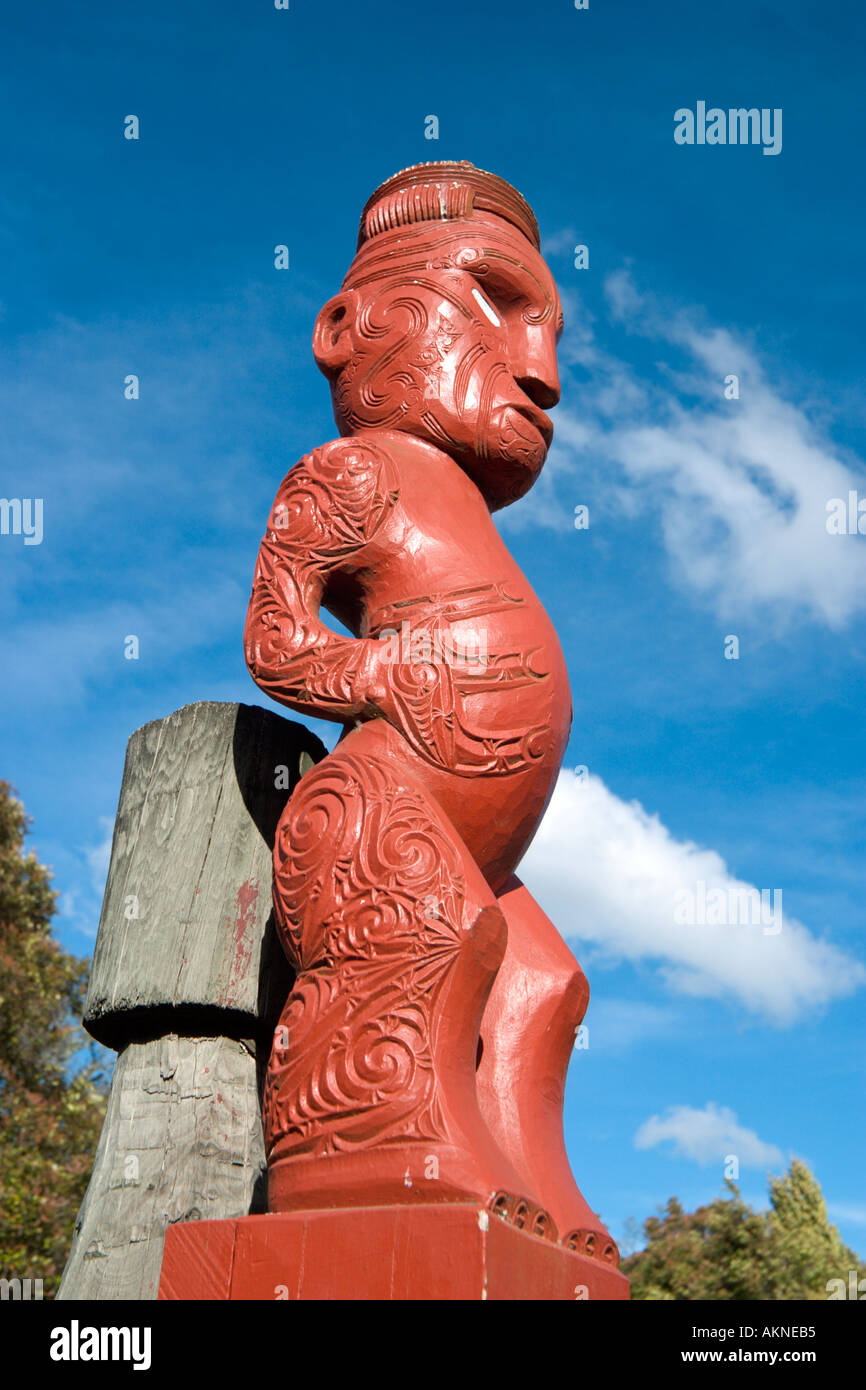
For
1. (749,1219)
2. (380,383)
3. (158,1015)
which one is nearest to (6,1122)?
(749,1219)

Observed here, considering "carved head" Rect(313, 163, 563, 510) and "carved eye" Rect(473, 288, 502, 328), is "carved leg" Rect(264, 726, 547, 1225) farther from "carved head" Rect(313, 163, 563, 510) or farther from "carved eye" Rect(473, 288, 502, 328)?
"carved eye" Rect(473, 288, 502, 328)

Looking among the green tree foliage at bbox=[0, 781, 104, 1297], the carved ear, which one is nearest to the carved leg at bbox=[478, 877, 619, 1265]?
the carved ear

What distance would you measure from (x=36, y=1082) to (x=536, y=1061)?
414 inches

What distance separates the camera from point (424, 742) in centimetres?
327

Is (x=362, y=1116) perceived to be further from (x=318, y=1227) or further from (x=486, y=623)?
(x=486, y=623)

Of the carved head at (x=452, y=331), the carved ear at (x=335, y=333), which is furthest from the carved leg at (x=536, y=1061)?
the carved ear at (x=335, y=333)

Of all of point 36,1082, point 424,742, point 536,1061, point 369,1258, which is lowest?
point 369,1258

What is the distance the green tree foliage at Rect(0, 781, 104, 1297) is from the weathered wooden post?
8.32 meters

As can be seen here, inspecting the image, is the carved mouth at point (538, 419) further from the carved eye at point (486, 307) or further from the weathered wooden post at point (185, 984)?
the weathered wooden post at point (185, 984)

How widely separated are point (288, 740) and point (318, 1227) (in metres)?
1.71

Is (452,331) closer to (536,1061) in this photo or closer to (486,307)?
(486,307)

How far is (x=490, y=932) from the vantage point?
120 inches

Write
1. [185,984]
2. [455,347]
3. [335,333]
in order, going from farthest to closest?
[335,333]
[455,347]
[185,984]

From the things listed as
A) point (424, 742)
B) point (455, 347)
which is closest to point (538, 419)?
point (455, 347)
